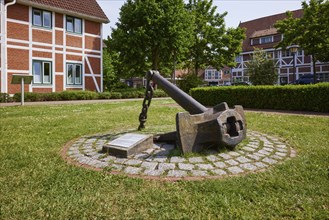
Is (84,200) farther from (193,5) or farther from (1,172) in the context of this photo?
(193,5)

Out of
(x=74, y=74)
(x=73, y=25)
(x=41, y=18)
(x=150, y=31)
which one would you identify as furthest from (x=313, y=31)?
(x=41, y=18)

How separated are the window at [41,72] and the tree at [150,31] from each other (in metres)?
7.65

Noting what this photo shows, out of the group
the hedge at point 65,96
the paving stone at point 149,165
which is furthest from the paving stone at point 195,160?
the hedge at point 65,96

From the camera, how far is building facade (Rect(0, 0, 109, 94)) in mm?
17797

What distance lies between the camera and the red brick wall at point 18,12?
1774 centimetres

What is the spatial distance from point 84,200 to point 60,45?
20293mm

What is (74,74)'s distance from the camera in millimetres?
21625

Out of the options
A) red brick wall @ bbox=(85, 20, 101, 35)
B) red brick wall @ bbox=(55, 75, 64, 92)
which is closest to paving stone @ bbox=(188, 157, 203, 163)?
red brick wall @ bbox=(55, 75, 64, 92)

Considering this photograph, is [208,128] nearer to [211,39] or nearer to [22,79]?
[22,79]

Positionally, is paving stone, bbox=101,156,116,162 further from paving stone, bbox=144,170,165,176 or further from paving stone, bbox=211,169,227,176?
paving stone, bbox=211,169,227,176

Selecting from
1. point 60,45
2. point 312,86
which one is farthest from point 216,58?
point 312,86

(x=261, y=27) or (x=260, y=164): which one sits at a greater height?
(x=261, y=27)

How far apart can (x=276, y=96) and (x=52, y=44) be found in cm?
1712

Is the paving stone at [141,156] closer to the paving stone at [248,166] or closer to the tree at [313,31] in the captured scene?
the paving stone at [248,166]
